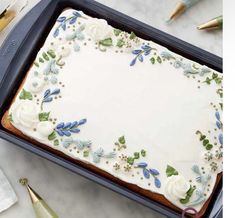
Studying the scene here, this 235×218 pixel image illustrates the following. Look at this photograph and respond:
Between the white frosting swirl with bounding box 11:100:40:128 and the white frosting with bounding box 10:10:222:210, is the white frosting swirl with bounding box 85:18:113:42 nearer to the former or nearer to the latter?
the white frosting with bounding box 10:10:222:210

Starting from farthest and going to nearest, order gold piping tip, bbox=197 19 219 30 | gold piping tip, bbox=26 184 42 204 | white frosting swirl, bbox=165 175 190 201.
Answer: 1. gold piping tip, bbox=197 19 219 30
2. gold piping tip, bbox=26 184 42 204
3. white frosting swirl, bbox=165 175 190 201

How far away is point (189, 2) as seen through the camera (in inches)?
55.0

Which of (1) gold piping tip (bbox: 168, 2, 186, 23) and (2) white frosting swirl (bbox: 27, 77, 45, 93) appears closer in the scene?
(2) white frosting swirl (bbox: 27, 77, 45, 93)

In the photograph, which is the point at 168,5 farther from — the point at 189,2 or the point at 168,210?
the point at 168,210

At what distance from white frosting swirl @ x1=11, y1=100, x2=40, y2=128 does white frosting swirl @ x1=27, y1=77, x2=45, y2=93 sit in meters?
0.03

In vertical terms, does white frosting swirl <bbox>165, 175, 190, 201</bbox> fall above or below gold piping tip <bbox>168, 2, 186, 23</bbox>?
below

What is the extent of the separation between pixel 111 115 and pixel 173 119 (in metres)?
0.13

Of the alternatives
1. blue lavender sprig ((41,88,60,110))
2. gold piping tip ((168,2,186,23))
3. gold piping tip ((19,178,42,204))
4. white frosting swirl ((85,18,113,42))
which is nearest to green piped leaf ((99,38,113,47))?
white frosting swirl ((85,18,113,42))

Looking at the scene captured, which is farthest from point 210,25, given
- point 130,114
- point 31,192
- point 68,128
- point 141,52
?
point 31,192

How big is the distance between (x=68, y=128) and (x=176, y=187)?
254 mm

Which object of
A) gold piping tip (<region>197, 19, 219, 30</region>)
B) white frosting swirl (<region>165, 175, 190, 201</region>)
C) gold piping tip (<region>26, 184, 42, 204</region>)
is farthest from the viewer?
gold piping tip (<region>197, 19, 219, 30</region>)

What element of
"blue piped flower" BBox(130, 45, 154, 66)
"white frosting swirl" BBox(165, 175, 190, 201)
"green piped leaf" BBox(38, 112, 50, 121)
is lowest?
"white frosting swirl" BBox(165, 175, 190, 201)

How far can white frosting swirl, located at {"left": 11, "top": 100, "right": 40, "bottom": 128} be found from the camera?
1152 millimetres
